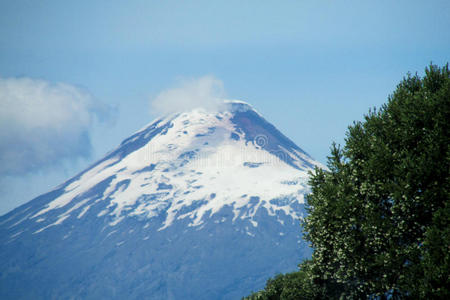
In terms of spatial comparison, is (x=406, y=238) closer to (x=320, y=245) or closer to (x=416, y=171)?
(x=416, y=171)

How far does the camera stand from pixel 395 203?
2662cm

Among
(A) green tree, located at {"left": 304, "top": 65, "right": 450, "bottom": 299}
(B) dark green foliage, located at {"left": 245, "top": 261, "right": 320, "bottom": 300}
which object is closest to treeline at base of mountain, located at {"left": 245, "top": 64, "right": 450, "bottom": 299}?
(A) green tree, located at {"left": 304, "top": 65, "right": 450, "bottom": 299}

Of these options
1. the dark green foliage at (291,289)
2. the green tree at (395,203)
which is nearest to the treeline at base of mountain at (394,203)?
the green tree at (395,203)

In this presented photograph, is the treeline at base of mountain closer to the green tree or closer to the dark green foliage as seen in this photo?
the green tree

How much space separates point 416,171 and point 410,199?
170 cm

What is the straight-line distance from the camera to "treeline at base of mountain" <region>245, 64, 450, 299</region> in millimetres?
24750

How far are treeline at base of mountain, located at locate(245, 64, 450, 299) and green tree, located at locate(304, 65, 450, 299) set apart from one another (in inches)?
2.2

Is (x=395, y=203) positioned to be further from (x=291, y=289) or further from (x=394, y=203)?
(x=291, y=289)

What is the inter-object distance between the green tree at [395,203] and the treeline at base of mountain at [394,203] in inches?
2.2

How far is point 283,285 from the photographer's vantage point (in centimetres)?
5231

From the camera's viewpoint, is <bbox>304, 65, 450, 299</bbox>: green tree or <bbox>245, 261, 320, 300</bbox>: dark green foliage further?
<bbox>245, 261, 320, 300</bbox>: dark green foliage

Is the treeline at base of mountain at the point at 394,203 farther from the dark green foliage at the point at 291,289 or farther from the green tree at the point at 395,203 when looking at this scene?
the dark green foliage at the point at 291,289

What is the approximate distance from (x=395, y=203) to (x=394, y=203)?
0.14 m

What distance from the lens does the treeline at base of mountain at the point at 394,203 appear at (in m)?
24.8
